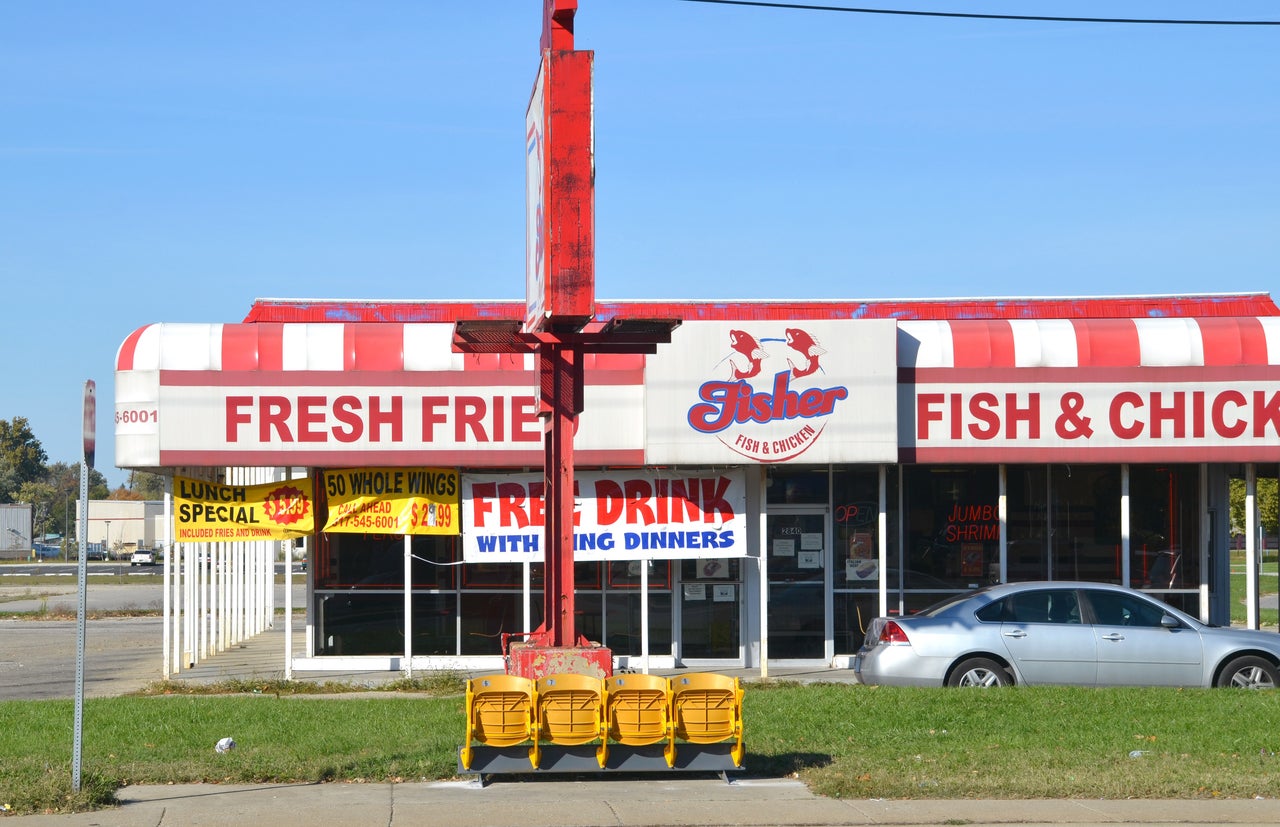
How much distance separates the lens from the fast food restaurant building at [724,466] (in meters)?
17.2

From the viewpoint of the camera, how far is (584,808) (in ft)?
30.5

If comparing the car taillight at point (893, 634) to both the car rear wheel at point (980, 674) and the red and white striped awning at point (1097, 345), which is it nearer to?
the car rear wheel at point (980, 674)

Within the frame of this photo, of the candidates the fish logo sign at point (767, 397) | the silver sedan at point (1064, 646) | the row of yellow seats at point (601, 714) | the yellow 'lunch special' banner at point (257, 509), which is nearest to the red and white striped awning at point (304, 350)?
the fish logo sign at point (767, 397)

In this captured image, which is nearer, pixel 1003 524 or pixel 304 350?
pixel 304 350

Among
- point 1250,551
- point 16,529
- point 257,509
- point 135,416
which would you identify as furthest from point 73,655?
point 16,529

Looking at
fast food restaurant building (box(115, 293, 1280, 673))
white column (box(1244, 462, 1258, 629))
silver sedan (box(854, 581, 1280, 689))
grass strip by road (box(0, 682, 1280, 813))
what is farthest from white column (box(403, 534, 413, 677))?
white column (box(1244, 462, 1258, 629))

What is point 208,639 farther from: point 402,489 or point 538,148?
point 538,148

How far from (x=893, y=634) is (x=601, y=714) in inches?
228

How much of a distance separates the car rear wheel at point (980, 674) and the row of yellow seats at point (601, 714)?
5.37 m

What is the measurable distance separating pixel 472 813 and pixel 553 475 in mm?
3131

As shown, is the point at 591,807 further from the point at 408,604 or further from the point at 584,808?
the point at 408,604

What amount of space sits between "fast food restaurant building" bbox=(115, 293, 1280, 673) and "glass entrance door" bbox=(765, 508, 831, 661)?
0.04 meters

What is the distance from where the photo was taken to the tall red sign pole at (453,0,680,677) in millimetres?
10477

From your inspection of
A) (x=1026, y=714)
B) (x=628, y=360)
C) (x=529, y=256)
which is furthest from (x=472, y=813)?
(x=628, y=360)
